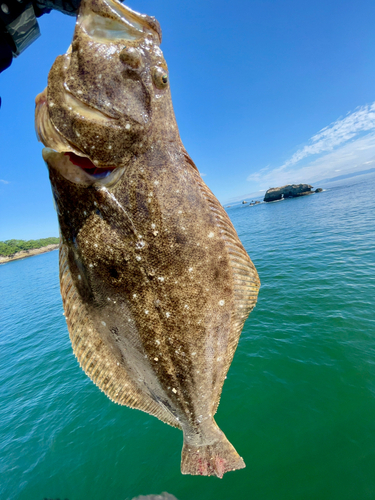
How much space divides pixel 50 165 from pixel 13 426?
8503 millimetres

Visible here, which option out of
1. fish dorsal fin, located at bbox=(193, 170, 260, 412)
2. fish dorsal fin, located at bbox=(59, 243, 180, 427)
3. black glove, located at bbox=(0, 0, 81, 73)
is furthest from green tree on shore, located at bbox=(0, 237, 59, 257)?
fish dorsal fin, located at bbox=(193, 170, 260, 412)

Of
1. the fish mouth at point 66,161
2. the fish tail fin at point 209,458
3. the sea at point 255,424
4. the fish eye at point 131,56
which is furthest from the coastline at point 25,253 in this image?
the fish eye at point 131,56

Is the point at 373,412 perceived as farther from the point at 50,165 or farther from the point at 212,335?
the point at 50,165

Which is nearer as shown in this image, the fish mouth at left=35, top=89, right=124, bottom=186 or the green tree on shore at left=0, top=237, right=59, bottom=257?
the fish mouth at left=35, top=89, right=124, bottom=186

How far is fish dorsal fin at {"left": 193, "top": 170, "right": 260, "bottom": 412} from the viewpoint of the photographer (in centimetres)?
192

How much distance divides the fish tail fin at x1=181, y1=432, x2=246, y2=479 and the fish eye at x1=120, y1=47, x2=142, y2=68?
3713mm

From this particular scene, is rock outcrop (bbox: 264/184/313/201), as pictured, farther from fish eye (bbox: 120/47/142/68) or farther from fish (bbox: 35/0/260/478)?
fish eye (bbox: 120/47/142/68)

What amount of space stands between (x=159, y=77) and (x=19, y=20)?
5441mm

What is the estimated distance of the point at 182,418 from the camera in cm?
224

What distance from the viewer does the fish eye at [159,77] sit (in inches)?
64.4

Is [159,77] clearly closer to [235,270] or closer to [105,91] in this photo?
[105,91]

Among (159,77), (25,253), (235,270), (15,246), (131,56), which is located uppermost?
(15,246)

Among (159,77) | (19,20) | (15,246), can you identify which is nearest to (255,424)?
(159,77)

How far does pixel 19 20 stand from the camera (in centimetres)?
433
